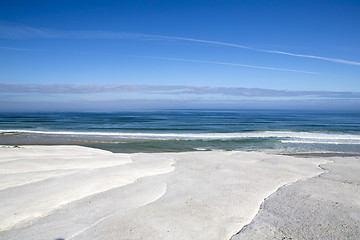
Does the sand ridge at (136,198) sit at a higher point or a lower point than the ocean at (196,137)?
higher

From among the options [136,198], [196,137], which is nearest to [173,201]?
[136,198]

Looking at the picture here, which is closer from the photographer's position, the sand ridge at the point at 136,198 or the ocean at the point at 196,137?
the sand ridge at the point at 136,198

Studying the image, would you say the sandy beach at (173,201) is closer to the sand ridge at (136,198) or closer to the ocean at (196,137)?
the sand ridge at (136,198)

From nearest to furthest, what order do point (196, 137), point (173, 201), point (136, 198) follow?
point (173, 201) < point (136, 198) < point (196, 137)

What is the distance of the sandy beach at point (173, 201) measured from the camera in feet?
15.5

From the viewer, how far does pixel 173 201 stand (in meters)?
6.30

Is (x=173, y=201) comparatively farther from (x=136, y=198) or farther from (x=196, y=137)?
(x=196, y=137)

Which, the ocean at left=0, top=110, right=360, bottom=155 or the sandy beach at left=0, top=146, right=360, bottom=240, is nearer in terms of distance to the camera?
the sandy beach at left=0, top=146, right=360, bottom=240

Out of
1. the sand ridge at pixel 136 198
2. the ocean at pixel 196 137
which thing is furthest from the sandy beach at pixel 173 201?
the ocean at pixel 196 137

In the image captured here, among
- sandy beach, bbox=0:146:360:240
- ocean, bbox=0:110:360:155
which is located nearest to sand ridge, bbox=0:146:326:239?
sandy beach, bbox=0:146:360:240

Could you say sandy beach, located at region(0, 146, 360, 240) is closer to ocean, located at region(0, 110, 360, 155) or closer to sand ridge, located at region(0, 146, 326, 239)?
sand ridge, located at region(0, 146, 326, 239)

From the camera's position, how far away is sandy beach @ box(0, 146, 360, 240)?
186 inches

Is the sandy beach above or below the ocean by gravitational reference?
above

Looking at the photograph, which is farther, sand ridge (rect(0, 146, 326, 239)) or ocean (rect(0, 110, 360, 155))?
ocean (rect(0, 110, 360, 155))
